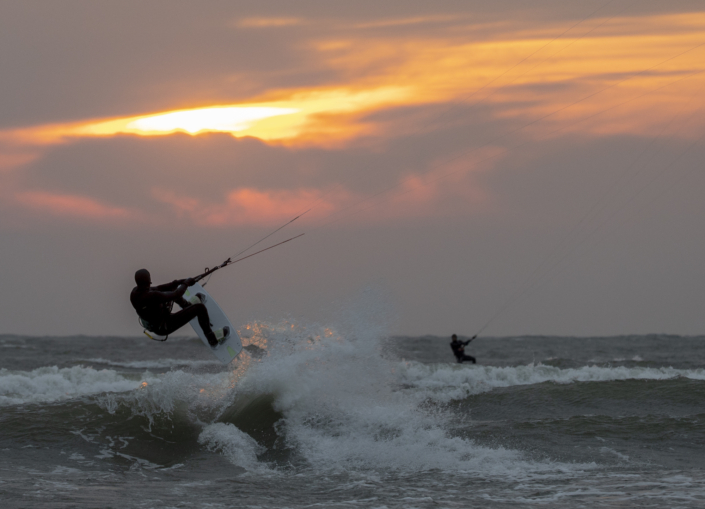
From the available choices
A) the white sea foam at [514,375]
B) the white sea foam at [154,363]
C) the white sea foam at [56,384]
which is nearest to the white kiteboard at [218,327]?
the white sea foam at [56,384]

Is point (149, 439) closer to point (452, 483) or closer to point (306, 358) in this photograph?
point (306, 358)

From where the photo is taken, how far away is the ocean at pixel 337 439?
6.99 m

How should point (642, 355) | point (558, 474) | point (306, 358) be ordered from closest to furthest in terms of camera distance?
point (558, 474), point (306, 358), point (642, 355)

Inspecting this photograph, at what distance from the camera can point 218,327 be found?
985 cm

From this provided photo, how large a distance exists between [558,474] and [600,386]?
6506 millimetres

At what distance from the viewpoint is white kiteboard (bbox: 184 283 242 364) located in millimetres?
9680

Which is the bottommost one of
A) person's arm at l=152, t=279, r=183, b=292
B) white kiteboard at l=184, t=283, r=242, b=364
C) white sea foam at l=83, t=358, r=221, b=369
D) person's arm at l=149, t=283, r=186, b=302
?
white sea foam at l=83, t=358, r=221, b=369

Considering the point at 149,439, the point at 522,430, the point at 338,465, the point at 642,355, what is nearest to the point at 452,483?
the point at 338,465

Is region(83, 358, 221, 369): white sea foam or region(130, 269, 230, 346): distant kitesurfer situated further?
region(83, 358, 221, 369): white sea foam

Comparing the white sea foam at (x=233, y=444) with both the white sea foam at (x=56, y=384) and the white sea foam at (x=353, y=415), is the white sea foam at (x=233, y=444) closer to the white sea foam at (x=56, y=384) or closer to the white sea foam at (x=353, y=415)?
the white sea foam at (x=353, y=415)

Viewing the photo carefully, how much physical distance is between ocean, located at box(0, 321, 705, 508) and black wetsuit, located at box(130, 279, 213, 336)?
1.78 metres

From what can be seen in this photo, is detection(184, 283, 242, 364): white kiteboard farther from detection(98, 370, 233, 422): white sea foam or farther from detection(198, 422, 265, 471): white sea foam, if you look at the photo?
detection(98, 370, 233, 422): white sea foam

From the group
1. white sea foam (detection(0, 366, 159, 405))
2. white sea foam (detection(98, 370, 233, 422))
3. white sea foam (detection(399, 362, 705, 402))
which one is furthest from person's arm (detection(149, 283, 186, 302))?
white sea foam (detection(399, 362, 705, 402))

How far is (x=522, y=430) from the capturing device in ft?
32.2
